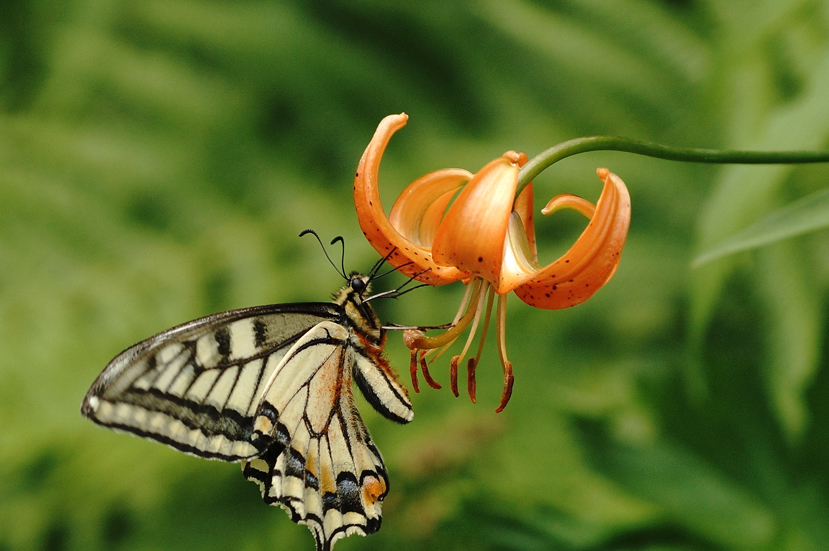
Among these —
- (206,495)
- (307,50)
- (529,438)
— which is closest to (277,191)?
(307,50)

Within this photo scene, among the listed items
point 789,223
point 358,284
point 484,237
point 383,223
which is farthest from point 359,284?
point 789,223

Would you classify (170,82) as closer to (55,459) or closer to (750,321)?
(55,459)

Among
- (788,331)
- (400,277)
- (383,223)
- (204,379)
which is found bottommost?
(204,379)

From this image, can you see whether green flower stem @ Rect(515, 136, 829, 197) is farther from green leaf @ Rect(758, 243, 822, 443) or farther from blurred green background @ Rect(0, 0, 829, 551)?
green leaf @ Rect(758, 243, 822, 443)

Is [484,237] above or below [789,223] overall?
below

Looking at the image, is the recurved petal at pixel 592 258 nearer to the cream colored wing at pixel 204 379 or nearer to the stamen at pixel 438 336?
the stamen at pixel 438 336

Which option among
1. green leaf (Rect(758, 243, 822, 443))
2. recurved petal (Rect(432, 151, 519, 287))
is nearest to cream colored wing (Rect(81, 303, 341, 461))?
recurved petal (Rect(432, 151, 519, 287))

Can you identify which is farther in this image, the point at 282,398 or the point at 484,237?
the point at 282,398

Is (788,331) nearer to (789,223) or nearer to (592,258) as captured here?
(789,223)
